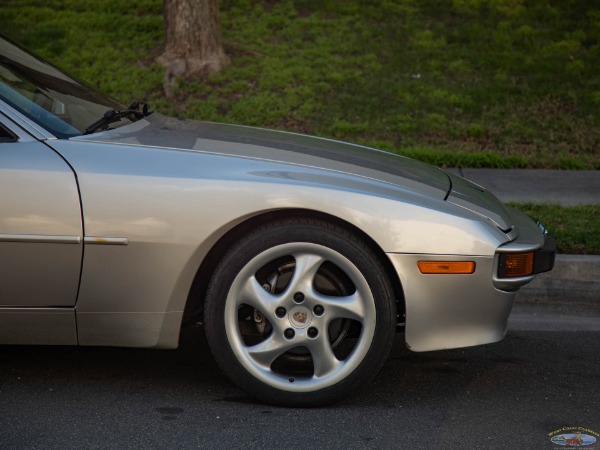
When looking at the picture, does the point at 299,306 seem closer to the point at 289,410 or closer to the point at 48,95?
the point at 289,410

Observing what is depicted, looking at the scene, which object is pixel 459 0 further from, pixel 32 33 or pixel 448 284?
pixel 448 284

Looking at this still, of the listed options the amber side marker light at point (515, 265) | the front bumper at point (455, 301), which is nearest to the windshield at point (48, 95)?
the front bumper at point (455, 301)

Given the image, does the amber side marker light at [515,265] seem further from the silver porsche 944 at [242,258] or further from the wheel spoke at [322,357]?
the wheel spoke at [322,357]

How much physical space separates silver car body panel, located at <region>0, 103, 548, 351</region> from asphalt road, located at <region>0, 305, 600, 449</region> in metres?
0.29

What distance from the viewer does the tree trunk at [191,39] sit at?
9.96 meters

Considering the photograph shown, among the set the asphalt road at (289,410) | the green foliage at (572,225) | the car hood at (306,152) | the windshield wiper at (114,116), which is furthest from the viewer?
the green foliage at (572,225)

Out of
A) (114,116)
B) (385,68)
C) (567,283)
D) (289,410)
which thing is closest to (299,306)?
(289,410)

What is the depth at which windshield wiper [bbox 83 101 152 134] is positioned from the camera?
13.2ft

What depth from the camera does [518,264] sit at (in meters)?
3.78

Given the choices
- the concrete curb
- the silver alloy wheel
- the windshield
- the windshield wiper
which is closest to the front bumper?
the silver alloy wheel

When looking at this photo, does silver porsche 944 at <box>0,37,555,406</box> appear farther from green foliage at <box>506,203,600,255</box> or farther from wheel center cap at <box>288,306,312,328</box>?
green foliage at <box>506,203,600,255</box>

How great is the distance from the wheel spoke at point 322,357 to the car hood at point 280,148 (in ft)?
2.28

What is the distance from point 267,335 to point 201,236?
1.63 feet

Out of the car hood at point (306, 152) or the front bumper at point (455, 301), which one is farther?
the car hood at point (306, 152)
